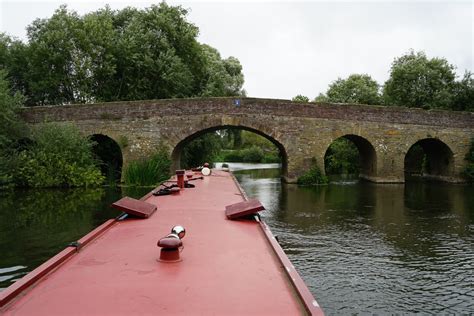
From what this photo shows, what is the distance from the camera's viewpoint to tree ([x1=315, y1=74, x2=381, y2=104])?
90.5 feet

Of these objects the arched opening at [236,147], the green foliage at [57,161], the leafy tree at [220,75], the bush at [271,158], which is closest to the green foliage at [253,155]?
the arched opening at [236,147]

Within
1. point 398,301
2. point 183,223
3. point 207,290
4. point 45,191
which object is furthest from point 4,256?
point 45,191

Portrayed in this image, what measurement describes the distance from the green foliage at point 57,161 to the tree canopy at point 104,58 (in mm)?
4680

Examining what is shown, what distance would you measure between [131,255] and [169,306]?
3.01ft

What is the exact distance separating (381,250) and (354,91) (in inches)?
970

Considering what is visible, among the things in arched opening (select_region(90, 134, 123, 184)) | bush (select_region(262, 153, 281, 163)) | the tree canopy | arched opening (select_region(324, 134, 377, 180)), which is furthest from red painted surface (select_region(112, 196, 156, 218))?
bush (select_region(262, 153, 281, 163))

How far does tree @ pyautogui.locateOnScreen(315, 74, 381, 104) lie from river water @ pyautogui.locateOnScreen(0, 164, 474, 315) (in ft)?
55.3

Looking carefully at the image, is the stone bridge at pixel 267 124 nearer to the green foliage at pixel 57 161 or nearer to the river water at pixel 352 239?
the green foliage at pixel 57 161

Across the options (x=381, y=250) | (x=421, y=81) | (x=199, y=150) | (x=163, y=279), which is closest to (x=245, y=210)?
(x=163, y=279)

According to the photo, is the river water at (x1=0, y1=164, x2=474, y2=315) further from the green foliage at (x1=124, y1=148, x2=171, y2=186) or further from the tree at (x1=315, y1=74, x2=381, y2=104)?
the tree at (x1=315, y1=74, x2=381, y2=104)

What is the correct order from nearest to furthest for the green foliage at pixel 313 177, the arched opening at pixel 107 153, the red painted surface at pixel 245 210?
the red painted surface at pixel 245 210, the green foliage at pixel 313 177, the arched opening at pixel 107 153

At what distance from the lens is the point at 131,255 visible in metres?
2.59

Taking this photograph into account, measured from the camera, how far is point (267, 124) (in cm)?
1402

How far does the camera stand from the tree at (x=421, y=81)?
22078 millimetres
